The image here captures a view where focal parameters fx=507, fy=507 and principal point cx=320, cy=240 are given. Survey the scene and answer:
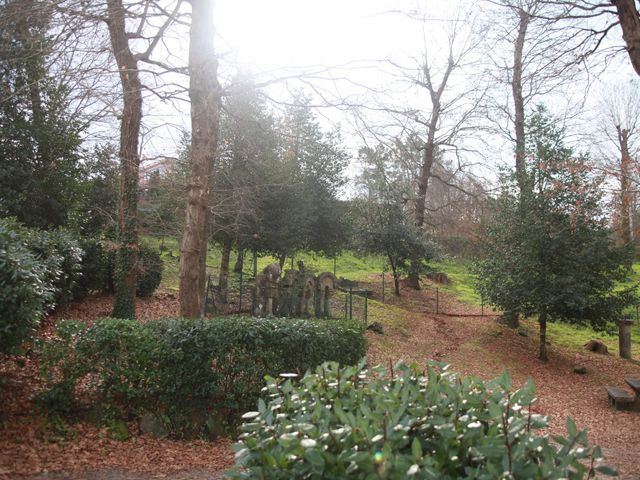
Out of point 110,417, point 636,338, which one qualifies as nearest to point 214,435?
point 110,417

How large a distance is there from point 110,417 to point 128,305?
16.7 ft

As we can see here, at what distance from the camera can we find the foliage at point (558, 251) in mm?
13094

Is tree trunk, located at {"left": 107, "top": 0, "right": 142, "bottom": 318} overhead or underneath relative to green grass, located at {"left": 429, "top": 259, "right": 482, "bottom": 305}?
overhead

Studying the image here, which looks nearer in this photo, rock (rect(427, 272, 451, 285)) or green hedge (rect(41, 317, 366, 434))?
green hedge (rect(41, 317, 366, 434))

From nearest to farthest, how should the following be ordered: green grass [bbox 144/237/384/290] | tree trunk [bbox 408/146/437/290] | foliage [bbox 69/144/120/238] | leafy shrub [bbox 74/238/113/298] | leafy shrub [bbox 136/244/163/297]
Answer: leafy shrub [bbox 74/238/113/298] → leafy shrub [bbox 136/244/163/297] → foliage [bbox 69/144/120/238] → green grass [bbox 144/237/384/290] → tree trunk [bbox 408/146/437/290]

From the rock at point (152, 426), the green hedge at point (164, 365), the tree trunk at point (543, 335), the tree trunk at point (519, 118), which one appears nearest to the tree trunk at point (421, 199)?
the tree trunk at point (519, 118)

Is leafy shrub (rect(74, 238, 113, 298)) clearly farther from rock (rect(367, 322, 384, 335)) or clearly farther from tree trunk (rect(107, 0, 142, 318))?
rock (rect(367, 322, 384, 335))

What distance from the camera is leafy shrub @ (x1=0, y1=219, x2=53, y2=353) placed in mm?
5344

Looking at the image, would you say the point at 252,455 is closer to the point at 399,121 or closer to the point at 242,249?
the point at 399,121

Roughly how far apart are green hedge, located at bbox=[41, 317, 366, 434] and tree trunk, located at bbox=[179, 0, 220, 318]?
4.73 feet

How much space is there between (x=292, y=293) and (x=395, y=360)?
3.25 metres

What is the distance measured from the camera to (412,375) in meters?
2.67

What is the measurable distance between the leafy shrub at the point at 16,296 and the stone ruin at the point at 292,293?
23.3ft

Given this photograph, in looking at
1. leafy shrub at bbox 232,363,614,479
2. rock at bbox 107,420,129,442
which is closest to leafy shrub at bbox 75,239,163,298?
rock at bbox 107,420,129,442
